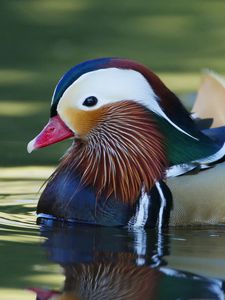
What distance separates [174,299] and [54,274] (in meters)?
0.65

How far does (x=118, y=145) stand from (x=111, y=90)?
1.24 feet

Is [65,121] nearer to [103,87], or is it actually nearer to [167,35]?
[103,87]

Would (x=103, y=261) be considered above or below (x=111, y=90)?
below

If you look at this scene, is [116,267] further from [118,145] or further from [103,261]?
[118,145]

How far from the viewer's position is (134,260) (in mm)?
6844

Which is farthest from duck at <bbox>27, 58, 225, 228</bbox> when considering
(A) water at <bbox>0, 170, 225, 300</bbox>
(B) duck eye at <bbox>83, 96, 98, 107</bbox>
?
(A) water at <bbox>0, 170, 225, 300</bbox>

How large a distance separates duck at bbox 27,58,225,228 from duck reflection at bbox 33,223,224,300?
14 centimetres

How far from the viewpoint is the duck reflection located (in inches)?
243

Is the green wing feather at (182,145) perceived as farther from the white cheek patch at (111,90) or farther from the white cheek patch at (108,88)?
the white cheek patch at (108,88)

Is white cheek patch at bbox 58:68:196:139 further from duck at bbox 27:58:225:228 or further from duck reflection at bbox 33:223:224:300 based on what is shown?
duck reflection at bbox 33:223:224:300

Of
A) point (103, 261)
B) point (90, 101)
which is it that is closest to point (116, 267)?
point (103, 261)

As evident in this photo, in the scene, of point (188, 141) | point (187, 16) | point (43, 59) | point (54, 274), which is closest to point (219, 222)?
point (188, 141)

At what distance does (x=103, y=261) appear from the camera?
6812mm

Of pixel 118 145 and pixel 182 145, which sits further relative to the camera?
pixel 118 145
